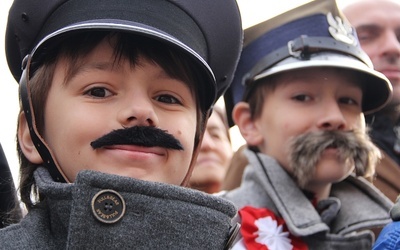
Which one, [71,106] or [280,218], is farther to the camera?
[280,218]

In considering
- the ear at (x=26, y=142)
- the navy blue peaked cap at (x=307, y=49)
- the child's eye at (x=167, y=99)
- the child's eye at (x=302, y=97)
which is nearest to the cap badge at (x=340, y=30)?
the navy blue peaked cap at (x=307, y=49)

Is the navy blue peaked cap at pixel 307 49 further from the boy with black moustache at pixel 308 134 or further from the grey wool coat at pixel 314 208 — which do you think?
the grey wool coat at pixel 314 208

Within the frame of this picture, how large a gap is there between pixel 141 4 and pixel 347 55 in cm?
119

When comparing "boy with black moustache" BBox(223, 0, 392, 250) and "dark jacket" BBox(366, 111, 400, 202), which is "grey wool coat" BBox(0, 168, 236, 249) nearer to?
"boy with black moustache" BBox(223, 0, 392, 250)

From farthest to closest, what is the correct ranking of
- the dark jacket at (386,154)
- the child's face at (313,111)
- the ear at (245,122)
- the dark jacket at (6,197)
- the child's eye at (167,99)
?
the dark jacket at (386,154) < the ear at (245,122) < the child's face at (313,111) < the dark jacket at (6,197) < the child's eye at (167,99)

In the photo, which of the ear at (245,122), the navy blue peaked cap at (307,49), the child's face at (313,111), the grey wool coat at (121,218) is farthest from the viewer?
the ear at (245,122)

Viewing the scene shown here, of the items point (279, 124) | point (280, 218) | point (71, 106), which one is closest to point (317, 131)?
point (279, 124)

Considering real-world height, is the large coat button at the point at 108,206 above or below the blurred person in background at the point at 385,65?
above

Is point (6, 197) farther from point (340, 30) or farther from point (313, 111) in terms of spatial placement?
point (340, 30)

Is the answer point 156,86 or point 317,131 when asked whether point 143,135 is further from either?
point 317,131

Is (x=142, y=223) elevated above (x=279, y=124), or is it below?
above

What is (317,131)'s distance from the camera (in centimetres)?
263

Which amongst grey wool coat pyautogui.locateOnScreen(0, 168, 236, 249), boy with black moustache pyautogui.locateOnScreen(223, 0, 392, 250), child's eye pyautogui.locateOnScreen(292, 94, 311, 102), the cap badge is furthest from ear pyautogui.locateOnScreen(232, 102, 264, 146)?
grey wool coat pyautogui.locateOnScreen(0, 168, 236, 249)

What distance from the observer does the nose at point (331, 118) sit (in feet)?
8.63
